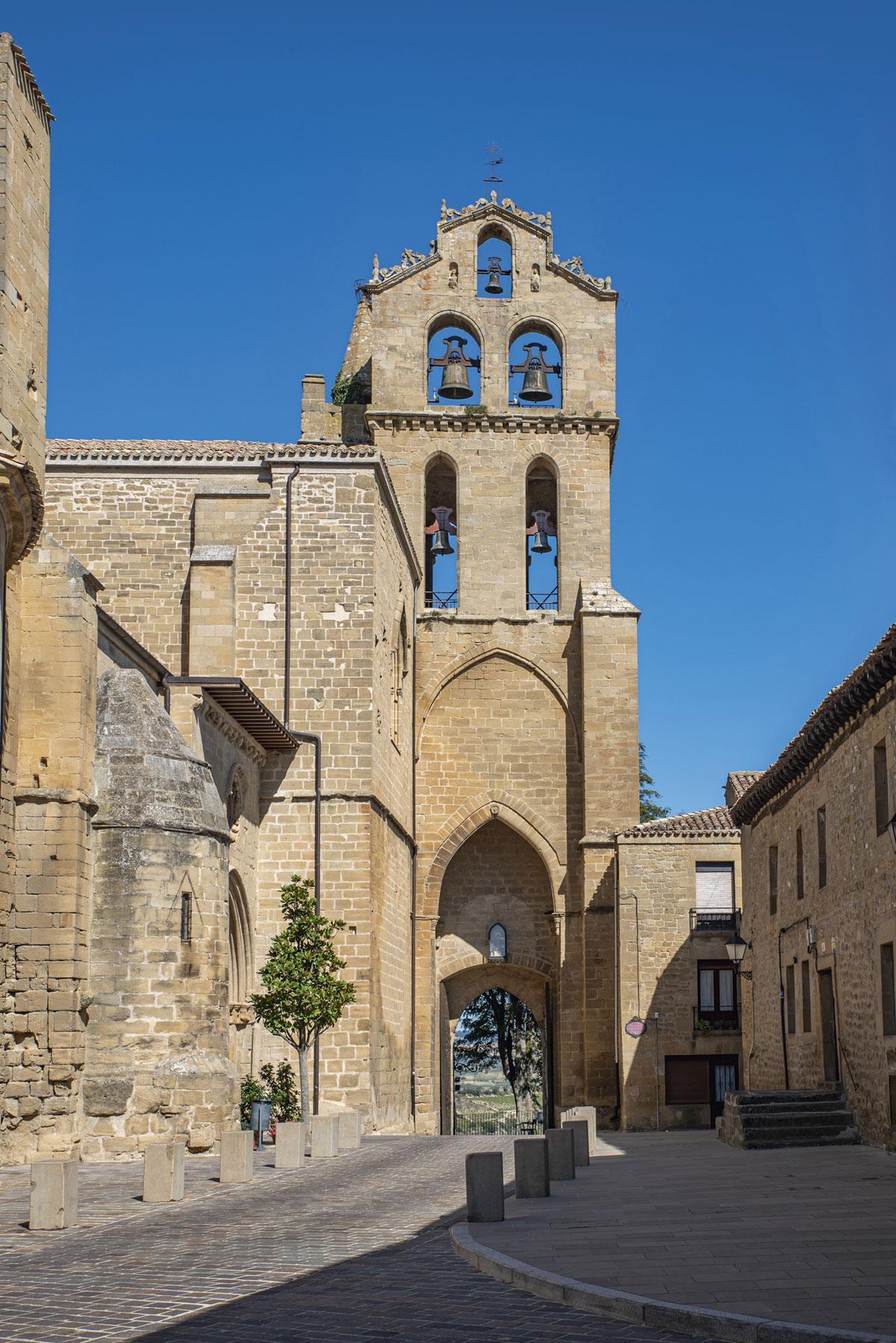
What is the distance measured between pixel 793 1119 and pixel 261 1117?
7246 millimetres

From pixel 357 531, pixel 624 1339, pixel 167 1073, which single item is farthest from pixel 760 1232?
pixel 357 531

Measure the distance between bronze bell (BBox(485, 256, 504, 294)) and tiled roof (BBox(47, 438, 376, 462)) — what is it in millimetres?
8560

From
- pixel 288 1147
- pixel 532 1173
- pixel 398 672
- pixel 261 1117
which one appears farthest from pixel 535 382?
pixel 532 1173

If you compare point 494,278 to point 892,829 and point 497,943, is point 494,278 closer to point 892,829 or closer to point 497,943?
point 497,943

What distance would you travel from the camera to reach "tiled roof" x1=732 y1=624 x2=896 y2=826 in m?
16.3

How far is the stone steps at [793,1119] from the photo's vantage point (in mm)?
18625

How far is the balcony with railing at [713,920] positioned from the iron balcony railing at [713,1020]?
153 centimetres

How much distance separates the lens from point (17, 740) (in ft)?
55.7

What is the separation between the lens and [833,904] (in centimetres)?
1945

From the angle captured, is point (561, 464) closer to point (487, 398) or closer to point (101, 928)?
point (487, 398)

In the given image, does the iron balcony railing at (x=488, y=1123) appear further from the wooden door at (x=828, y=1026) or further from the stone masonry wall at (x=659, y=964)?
the wooden door at (x=828, y=1026)

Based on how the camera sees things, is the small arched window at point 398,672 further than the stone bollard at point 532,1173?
Yes

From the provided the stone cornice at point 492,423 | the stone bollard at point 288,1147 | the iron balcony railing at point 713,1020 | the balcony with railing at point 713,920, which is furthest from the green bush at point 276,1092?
the stone cornice at point 492,423

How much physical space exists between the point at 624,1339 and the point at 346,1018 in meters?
19.3
